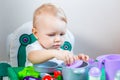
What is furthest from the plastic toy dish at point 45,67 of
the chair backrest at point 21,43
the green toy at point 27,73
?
the chair backrest at point 21,43

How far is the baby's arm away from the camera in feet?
2.05

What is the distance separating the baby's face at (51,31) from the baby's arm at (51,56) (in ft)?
0.15

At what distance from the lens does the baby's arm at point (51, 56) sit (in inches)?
24.6

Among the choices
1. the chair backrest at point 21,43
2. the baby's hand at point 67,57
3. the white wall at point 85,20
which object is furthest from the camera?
the white wall at point 85,20

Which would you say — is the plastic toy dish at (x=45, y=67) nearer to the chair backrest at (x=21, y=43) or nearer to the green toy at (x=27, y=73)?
the green toy at (x=27, y=73)

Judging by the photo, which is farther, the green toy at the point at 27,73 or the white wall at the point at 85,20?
the white wall at the point at 85,20

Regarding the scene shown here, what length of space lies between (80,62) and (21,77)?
0.55ft

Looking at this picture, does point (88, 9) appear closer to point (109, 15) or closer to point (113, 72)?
point (109, 15)

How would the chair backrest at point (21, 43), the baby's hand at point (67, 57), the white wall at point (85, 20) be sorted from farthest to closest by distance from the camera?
the white wall at point (85, 20), the chair backrest at point (21, 43), the baby's hand at point (67, 57)

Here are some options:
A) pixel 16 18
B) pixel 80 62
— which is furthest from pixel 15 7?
pixel 80 62

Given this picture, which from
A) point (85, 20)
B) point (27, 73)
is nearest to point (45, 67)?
point (27, 73)

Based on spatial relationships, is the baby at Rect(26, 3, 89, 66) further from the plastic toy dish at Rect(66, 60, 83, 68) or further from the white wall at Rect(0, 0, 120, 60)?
the white wall at Rect(0, 0, 120, 60)

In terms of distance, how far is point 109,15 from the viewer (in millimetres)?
1277

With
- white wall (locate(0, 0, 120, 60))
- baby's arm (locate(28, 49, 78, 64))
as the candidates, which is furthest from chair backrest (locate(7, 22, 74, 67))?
baby's arm (locate(28, 49, 78, 64))
